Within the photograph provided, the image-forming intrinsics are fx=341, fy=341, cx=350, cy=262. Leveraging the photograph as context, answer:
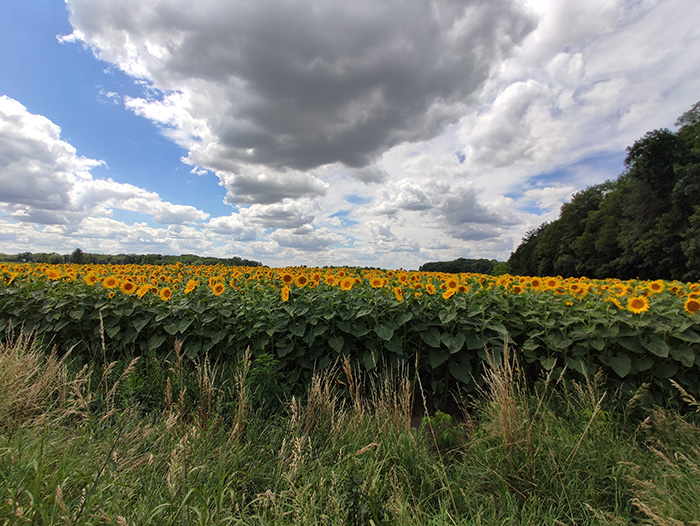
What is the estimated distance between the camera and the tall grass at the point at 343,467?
70.6 inches

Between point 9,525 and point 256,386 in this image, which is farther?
point 256,386

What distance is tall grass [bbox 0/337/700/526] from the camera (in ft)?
5.88

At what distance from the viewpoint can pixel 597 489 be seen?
2.26 m

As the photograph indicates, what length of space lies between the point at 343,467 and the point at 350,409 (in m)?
1.19

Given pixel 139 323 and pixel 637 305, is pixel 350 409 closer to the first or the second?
pixel 139 323

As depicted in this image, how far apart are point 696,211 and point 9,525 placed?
116 feet

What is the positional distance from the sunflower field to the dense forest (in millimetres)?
29931

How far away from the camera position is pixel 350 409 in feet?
11.5

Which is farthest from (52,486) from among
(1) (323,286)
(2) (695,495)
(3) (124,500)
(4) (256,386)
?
(2) (695,495)

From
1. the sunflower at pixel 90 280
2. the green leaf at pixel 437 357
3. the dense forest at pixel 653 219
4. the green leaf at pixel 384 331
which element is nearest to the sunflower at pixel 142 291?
the sunflower at pixel 90 280

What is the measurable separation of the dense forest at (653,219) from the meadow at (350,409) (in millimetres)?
29629

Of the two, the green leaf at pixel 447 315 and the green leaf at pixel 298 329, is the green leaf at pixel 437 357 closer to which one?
the green leaf at pixel 447 315

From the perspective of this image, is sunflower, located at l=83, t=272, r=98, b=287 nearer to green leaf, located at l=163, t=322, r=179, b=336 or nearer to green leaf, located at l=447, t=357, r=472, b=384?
green leaf, located at l=163, t=322, r=179, b=336

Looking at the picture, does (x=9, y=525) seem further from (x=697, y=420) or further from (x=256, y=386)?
(x=697, y=420)
